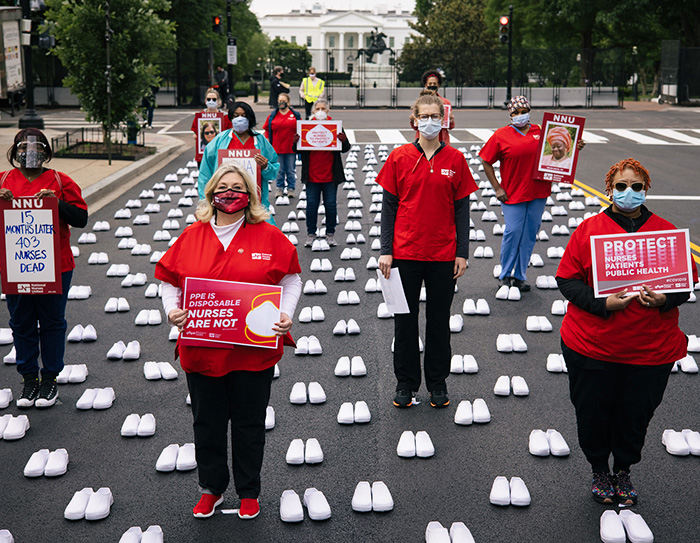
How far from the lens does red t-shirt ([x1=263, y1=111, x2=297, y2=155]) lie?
15188 mm

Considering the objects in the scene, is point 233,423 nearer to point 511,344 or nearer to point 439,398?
point 439,398

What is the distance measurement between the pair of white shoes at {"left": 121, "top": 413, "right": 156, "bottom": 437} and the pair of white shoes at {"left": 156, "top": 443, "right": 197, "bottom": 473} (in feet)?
1.47

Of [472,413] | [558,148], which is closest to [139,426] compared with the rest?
[472,413]

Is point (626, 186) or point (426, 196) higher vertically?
point (626, 186)

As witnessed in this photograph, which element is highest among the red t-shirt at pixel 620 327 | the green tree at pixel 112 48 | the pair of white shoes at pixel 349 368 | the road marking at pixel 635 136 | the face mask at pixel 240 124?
the green tree at pixel 112 48

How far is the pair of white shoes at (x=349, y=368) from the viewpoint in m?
7.27

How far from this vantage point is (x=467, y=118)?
36125mm

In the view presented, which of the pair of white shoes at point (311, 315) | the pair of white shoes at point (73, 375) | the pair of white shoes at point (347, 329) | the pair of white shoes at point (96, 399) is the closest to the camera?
the pair of white shoes at point (96, 399)

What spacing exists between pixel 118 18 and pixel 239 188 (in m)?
17.9

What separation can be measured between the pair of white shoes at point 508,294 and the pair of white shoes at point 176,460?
16.1 ft

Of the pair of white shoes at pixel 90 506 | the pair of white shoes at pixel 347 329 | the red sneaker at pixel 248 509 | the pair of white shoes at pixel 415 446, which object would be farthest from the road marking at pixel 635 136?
the pair of white shoes at pixel 90 506

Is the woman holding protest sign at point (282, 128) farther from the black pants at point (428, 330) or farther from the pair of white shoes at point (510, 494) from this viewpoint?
the pair of white shoes at point (510, 494)

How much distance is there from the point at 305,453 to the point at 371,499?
0.77 meters

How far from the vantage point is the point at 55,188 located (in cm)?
660
